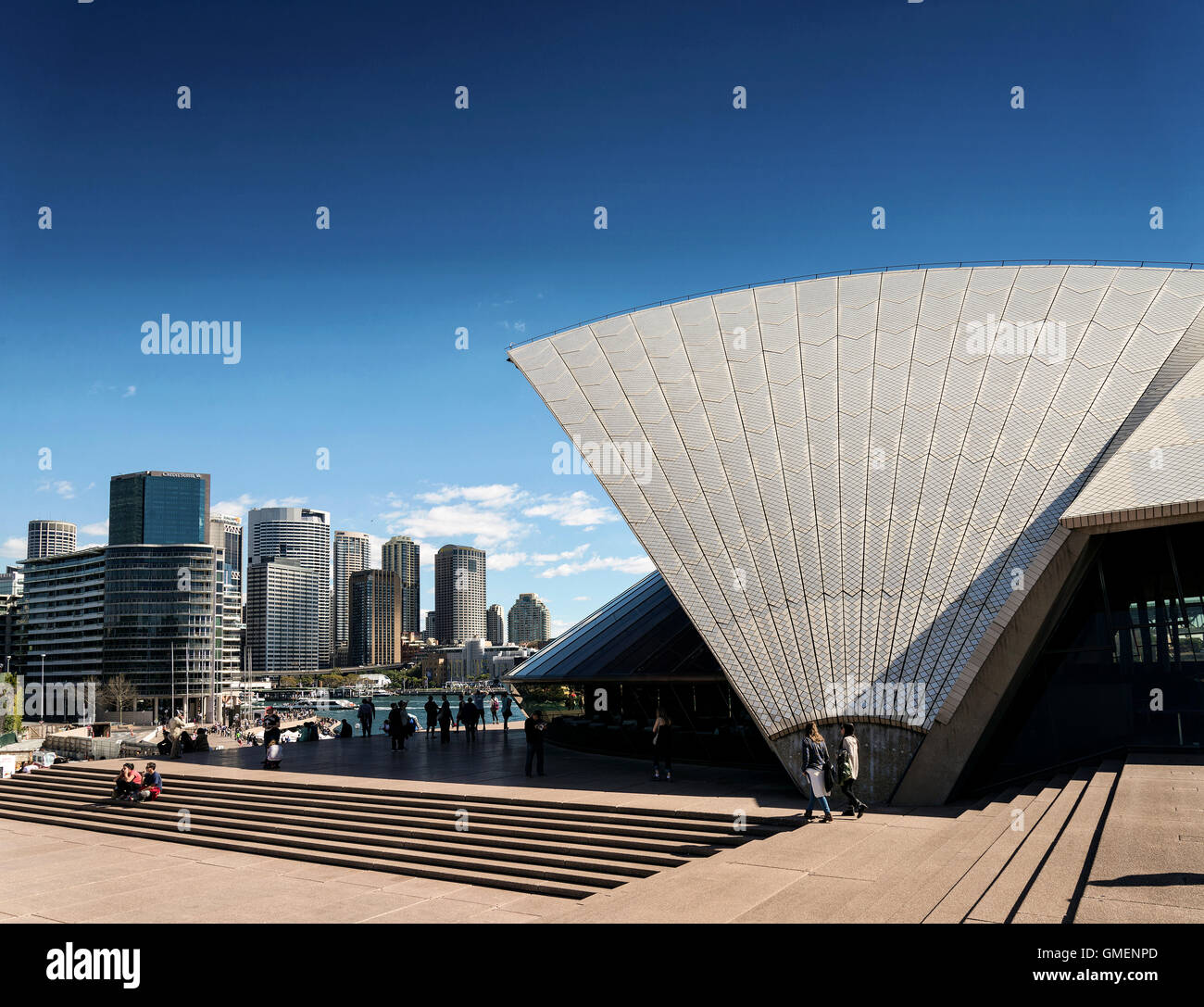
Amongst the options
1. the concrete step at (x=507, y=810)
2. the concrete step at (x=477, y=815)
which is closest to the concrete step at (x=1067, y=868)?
the concrete step at (x=507, y=810)

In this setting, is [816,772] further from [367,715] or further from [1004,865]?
[367,715]

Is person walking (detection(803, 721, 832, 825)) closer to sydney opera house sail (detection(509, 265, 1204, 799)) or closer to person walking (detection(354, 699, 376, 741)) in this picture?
sydney opera house sail (detection(509, 265, 1204, 799))

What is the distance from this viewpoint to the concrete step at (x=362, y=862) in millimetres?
11469

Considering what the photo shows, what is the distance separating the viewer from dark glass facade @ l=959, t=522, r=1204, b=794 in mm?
14039

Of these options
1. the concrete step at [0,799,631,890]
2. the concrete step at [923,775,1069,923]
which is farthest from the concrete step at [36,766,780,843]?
the concrete step at [923,775,1069,923]

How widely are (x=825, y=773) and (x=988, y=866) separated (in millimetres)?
3751

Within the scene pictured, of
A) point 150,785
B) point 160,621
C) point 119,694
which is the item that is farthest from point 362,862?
point 160,621

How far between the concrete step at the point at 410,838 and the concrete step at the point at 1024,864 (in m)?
4.31

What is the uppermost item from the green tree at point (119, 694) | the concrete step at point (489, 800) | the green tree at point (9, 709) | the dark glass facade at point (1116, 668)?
the dark glass facade at point (1116, 668)

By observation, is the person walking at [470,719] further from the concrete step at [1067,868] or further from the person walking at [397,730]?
the concrete step at [1067,868]

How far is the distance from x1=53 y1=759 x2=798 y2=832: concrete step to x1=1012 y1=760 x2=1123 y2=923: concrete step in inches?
143
